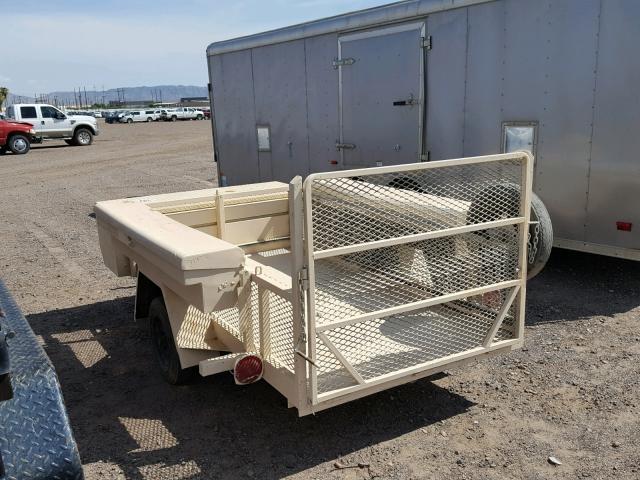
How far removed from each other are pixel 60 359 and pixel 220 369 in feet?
6.50

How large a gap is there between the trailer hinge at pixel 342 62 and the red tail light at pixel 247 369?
5067 mm

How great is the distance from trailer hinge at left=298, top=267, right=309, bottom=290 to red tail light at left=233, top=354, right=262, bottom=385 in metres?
0.64

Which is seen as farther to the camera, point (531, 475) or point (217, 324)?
point (217, 324)

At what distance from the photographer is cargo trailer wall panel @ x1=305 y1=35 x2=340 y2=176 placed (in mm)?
7992

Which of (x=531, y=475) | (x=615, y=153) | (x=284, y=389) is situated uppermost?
(x=615, y=153)

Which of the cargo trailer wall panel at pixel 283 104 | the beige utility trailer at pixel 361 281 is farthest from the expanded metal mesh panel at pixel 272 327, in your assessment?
the cargo trailer wall panel at pixel 283 104

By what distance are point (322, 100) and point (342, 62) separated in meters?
0.66

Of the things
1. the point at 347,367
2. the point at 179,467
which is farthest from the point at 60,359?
the point at 347,367

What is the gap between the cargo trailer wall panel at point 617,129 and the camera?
17.3 ft

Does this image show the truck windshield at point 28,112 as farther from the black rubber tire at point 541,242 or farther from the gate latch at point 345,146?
the black rubber tire at point 541,242

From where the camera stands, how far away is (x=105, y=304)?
606 centimetres

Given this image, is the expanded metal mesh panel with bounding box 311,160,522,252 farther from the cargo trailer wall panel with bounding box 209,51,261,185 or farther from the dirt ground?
the cargo trailer wall panel with bounding box 209,51,261,185

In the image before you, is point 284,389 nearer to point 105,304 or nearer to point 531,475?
point 531,475

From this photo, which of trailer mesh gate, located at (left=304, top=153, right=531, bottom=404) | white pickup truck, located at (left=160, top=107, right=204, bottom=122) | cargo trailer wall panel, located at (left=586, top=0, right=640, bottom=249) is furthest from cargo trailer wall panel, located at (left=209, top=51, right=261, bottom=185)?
white pickup truck, located at (left=160, top=107, right=204, bottom=122)
